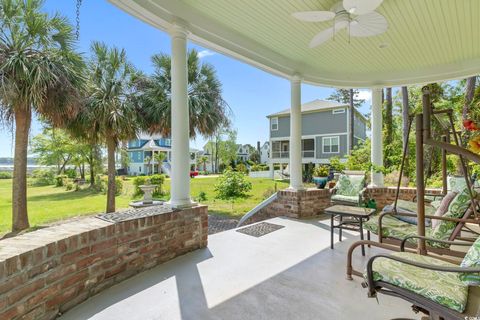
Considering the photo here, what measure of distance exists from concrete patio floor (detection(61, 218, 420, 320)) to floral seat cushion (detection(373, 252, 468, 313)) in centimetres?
60

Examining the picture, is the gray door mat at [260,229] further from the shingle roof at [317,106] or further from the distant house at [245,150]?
the distant house at [245,150]

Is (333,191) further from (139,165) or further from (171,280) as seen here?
(139,165)

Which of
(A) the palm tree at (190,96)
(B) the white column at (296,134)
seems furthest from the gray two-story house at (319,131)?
(B) the white column at (296,134)

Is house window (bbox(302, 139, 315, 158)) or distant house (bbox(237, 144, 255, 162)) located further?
distant house (bbox(237, 144, 255, 162))

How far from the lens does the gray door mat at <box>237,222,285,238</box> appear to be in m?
4.37

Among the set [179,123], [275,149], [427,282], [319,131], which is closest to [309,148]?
[319,131]

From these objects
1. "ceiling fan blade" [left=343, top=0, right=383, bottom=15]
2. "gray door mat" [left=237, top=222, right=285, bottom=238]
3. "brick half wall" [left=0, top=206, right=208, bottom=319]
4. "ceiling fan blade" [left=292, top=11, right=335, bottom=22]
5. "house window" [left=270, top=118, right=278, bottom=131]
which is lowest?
"gray door mat" [left=237, top=222, right=285, bottom=238]

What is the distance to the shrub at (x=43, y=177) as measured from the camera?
1909cm

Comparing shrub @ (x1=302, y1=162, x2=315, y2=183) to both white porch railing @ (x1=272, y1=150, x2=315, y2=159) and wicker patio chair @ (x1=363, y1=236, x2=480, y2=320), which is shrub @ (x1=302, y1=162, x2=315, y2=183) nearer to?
white porch railing @ (x1=272, y1=150, x2=315, y2=159)

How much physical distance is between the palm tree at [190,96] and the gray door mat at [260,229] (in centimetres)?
497

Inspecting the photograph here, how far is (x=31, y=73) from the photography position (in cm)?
531

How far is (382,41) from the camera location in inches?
165

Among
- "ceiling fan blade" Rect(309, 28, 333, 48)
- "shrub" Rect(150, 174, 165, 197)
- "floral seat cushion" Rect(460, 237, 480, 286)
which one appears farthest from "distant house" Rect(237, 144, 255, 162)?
"floral seat cushion" Rect(460, 237, 480, 286)

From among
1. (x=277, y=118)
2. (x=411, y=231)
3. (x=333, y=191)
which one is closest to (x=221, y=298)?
(x=411, y=231)
